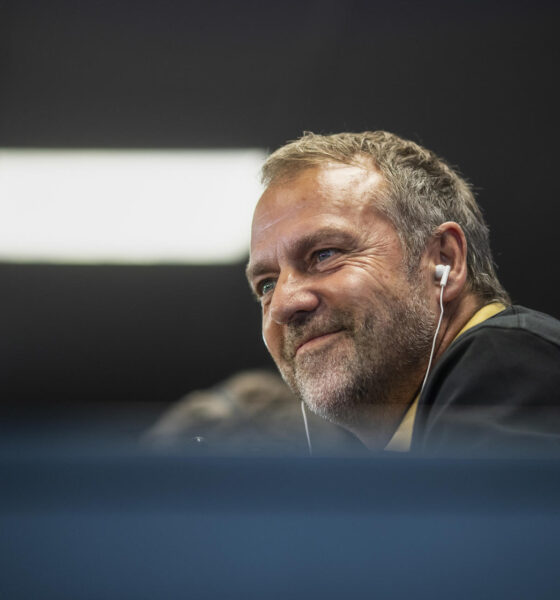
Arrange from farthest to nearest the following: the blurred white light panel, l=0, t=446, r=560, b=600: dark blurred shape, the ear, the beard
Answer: the blurred white light panel < the ear < the beard < l=0, t=446, r=560, b=600: dark blurred shape

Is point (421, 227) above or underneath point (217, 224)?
above

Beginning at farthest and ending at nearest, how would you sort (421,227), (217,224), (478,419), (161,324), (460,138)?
(161,324), (217,224), (460,138), (421,227), (478,419)

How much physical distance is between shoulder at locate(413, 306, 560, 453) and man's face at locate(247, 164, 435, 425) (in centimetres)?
25

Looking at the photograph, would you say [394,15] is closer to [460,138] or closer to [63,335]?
[460,138]

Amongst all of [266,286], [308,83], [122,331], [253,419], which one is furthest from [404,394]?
[122,331]

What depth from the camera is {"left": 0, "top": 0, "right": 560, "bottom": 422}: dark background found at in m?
2.33

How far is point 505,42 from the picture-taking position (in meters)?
A: 2.39

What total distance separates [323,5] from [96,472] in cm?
227

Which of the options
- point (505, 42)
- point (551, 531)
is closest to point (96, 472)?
point (551, 531)

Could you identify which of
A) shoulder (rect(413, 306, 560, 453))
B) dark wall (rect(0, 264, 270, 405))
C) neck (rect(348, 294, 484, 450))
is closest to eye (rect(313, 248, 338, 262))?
neck (rect(348, 294, 484, 450))

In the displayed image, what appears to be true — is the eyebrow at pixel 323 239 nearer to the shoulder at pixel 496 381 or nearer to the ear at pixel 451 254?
the ear at pixel 451 254

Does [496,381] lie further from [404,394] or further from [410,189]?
[410,189]

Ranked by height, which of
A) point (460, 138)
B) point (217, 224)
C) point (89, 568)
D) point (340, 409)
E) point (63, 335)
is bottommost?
point (63, 335)

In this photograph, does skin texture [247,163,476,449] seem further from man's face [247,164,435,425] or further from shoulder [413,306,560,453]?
shoulder [413,306,560,453]
